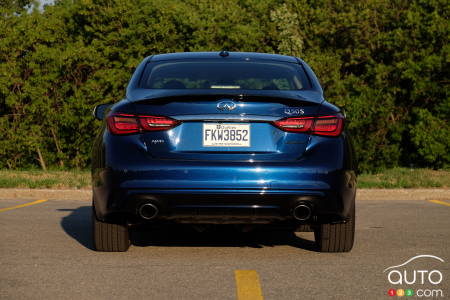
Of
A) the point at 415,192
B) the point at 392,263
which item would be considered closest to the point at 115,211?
the point at 392,263

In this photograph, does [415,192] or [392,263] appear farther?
[415,192]

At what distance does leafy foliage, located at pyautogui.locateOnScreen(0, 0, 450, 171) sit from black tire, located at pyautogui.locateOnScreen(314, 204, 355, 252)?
11323 millimetres

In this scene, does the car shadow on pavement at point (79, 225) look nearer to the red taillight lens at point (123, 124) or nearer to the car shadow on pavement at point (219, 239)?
the car shadow on pavement at point (219, 239)

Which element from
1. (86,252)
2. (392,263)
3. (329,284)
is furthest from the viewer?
(86,252)

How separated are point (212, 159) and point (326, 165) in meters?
0.91

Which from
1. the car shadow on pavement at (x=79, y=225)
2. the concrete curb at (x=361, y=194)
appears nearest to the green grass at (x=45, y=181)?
the concrete curb at (x=361, y=194)

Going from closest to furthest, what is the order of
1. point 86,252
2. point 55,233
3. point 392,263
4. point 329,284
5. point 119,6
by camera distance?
point 329,284 < point 392,263 < point 86,252 < point 55,233 < point 119,6

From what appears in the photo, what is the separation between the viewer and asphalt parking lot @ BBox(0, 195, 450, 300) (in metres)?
5.68

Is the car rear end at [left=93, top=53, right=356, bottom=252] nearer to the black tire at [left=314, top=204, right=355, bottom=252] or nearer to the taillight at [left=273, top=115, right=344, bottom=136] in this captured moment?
the taillight at [left=273, top=115, right=344, bottom=136]

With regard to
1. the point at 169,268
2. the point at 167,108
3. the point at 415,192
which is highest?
the point at 167,108

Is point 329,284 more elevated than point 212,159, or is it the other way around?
point 212,159

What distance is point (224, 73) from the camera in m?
7.46

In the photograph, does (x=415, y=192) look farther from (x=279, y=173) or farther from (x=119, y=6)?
(x=119, y=6)

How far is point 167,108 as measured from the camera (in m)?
6.56
